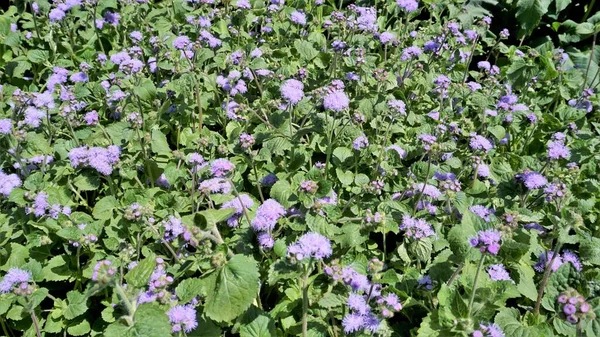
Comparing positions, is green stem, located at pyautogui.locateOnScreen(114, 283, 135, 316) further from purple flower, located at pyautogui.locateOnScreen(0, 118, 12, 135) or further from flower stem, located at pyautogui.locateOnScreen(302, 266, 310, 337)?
purple flower, located at pyautogui.locateOnScreen(0, 118, 12, 135)

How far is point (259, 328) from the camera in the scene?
2281mm

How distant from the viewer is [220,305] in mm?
2010

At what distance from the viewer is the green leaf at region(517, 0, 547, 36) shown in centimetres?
502

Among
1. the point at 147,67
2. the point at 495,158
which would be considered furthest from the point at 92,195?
the point at 495,158

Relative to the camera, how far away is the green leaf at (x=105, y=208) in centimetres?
283

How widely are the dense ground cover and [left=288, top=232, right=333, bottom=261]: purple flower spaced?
0.01m

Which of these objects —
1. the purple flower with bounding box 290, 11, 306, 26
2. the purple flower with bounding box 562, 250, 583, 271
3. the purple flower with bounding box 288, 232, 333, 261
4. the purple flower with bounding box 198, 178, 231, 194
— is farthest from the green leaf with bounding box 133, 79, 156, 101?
the purple flower with bounding box 562, 250, 583, 271

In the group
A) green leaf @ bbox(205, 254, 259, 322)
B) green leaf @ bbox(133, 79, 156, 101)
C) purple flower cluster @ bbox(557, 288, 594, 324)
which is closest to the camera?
purple flower cluster @ bbox(557, 288, 594, 324)

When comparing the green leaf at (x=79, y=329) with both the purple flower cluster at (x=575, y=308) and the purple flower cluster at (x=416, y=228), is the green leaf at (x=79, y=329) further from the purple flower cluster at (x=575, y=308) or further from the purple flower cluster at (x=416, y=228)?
the purple flower cluster at (x=575, y=308)

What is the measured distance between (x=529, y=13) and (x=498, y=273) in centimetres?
361

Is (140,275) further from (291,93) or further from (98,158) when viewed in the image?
(291,93)

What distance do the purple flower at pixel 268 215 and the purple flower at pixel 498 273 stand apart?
1031 mm

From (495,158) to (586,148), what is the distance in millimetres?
586

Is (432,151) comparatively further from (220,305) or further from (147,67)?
(147,67)
